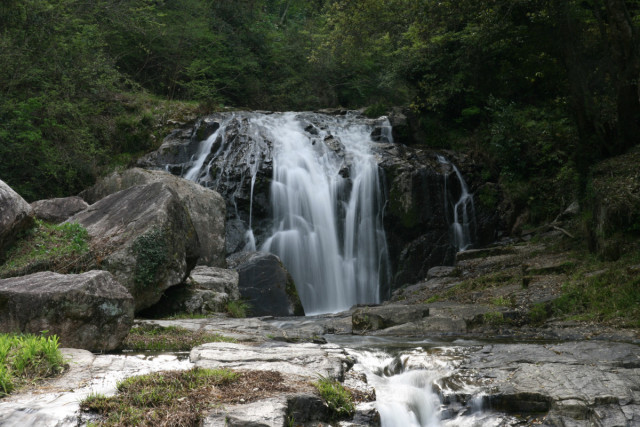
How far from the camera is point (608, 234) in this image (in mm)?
11188

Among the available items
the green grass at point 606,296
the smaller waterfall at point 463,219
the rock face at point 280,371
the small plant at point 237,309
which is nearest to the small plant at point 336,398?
the rock face at point 280,371

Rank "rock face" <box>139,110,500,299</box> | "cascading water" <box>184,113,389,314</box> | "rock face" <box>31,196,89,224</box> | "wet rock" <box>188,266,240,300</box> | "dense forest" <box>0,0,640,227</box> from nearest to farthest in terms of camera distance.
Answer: "wet rock" <box>188,266,240,300</box>
"dense forest" <box>0,0,640,227</box>
"rock face" <box>31,196,89,224</box>
"cascading water" <box>184,113,389,314</box>
"rock face" <box>139,110,500,299</box>

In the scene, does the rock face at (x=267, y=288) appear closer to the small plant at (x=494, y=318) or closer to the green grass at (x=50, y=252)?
the green grass at (x=50, y=252)

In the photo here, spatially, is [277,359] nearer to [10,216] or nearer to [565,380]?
[565,380]

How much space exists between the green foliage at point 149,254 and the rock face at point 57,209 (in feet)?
21.9

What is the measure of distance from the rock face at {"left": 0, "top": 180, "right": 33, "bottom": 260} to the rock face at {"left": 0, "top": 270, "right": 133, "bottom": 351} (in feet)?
11.1

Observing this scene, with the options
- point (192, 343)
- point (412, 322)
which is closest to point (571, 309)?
point (412, 322)

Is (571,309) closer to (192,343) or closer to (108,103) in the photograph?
(192,343)

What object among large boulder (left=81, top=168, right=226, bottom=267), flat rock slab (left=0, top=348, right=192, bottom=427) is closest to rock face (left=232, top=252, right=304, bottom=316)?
large boulder (left=81, top=168, right=226, bottom=267)

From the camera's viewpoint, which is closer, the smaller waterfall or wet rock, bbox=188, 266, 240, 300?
wet rock, bbox=188, 266, 240, 300

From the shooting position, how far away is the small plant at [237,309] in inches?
432

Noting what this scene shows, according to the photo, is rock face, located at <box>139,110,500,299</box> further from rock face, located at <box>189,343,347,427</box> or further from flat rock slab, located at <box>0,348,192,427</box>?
flat rock slab, located at <box>0,348,192,427</box>

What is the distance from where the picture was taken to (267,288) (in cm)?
1320

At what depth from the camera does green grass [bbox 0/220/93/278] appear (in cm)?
906
